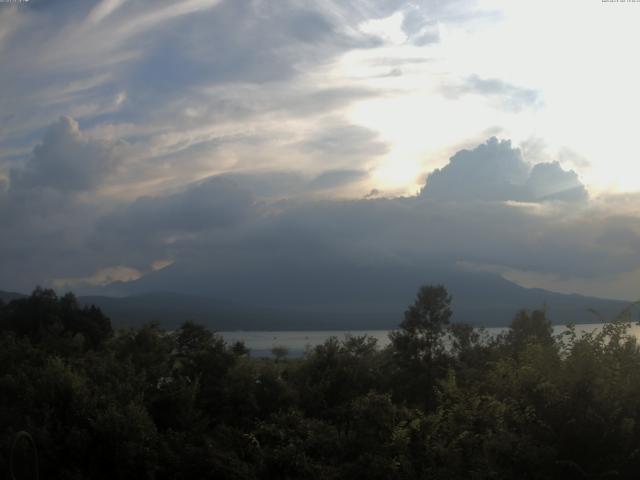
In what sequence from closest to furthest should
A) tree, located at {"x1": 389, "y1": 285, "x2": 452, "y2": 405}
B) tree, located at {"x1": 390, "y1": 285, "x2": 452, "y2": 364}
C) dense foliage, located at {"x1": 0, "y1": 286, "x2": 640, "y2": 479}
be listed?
dense foliage, located at {"x1": 0, "y1": 286, "x2": 640, "y2": 479} → tree, located at {"x1": 389, "y1": 285, "x2": 452, "y2": 405} → tree, located at {"x1": 390, "y1": 285, "x2": 452, "y2": 364}

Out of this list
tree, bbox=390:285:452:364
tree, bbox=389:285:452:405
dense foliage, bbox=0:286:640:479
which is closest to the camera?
dense foliage, bbox=0:286:640:479

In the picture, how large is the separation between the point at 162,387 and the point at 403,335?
15.2 metres

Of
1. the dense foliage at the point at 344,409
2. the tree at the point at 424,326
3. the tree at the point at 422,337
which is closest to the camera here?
the dense foliage at the point at 344,409

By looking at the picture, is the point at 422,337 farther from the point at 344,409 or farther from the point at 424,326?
the point at 344,409

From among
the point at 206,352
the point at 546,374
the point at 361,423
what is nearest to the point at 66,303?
the point at 206,352

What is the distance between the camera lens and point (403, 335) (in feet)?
112

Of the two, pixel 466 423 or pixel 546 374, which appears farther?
pixel 466 423

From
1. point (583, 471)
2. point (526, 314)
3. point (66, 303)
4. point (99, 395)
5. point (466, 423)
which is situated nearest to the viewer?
point (583, 471)

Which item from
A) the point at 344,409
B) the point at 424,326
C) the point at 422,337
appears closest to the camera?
the point at 344,409

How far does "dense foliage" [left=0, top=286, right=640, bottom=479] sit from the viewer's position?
8.90 m

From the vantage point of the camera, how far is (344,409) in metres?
20.6

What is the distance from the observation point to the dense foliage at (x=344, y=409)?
29.2ft

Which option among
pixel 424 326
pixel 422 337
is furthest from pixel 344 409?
pixel 424 326

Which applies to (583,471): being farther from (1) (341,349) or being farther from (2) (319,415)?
(1) (341,349)
